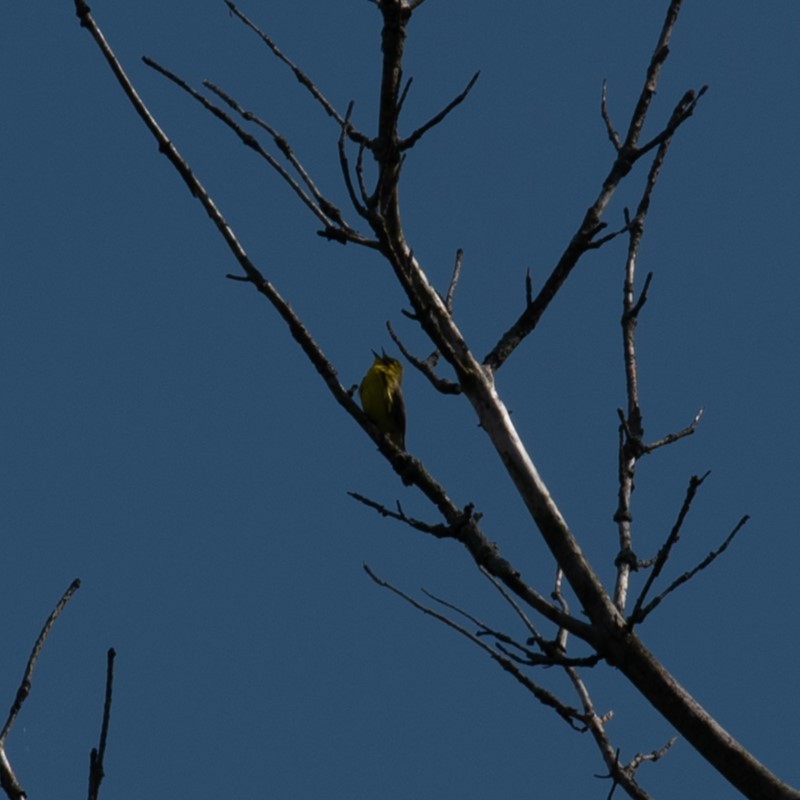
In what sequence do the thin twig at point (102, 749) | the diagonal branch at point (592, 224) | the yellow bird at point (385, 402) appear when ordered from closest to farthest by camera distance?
1. the thin twig at point (102, 749)
2. the diagonal branch at point (592, 224)
3. the yellow bird at point (385, 402)

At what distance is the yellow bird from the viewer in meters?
11.3

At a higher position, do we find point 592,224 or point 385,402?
point 385,402

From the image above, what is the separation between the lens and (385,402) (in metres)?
11.3

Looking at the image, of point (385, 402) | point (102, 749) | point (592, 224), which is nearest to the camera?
point (102, 749)

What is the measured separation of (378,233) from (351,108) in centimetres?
57

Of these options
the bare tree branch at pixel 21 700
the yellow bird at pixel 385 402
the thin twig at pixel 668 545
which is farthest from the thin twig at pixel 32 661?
the yellow bird at pixel 385 402

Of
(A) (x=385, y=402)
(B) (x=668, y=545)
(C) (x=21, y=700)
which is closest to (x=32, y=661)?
(C) (x=21, y=700)

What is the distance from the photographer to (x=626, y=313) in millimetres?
4859

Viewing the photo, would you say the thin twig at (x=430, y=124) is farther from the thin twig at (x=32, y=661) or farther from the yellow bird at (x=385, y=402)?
the yellow bird at (x=385, y=402)

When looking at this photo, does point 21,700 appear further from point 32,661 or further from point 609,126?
point 609,126

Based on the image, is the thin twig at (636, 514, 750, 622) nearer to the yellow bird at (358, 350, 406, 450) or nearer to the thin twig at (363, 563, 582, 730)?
the thin twig at (363, 563, 582, 730)

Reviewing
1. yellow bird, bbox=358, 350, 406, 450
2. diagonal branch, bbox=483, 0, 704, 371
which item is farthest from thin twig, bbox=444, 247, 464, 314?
yellow bird, bbox=358, 350, 406, 450

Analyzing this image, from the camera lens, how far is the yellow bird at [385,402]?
11.3 m

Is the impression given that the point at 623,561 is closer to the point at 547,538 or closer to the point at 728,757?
the point at 547,538
